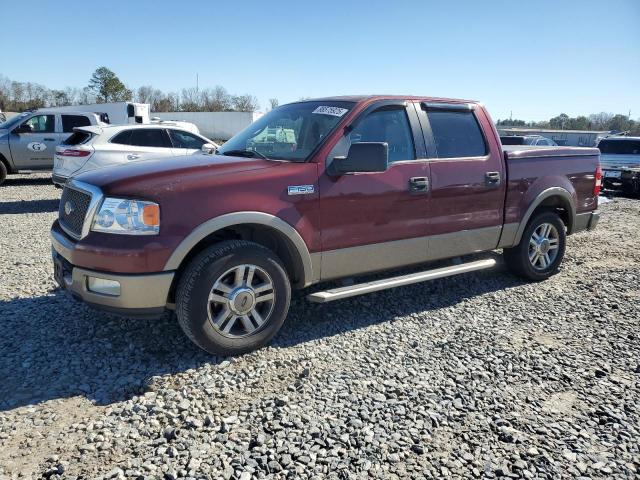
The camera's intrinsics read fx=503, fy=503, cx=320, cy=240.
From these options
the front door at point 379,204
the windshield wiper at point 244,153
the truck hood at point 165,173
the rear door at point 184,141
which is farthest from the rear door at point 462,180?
the rear door at point 184,141

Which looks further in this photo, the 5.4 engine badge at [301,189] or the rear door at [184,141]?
the rear door at [184,141]

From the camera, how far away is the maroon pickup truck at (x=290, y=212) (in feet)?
11.3

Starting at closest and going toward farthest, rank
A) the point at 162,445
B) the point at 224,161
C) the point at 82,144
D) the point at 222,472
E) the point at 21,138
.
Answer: the point at 222,472 < the point at 162,445 < the point at 224,161 < the point at 82,144 < the point at 21,138

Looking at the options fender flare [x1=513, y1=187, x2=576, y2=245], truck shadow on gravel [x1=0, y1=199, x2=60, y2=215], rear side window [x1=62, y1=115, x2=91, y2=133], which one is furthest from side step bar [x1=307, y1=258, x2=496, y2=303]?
rear side window [x1=62, y1=115, x2=91, y2=133]

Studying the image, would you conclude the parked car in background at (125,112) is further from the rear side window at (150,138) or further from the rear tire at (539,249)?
the rear tire at (539,249)

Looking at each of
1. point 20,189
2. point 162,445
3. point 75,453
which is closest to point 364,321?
point 162,445

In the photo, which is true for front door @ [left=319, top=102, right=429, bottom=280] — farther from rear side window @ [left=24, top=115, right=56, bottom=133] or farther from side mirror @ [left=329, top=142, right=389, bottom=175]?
rear side window @ [left=24, top=115, right=56, bottom=133]

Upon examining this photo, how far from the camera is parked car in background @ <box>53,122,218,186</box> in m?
9.44

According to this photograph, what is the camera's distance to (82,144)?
9.59m

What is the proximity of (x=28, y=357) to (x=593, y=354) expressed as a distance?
14.2 feet

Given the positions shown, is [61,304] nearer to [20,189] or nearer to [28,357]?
[28,357]

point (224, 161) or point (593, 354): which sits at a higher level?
point (224, 161)

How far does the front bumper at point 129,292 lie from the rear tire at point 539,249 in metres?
3.93

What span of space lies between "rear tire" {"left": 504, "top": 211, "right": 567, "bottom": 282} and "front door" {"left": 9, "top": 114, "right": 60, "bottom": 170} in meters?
11.9
